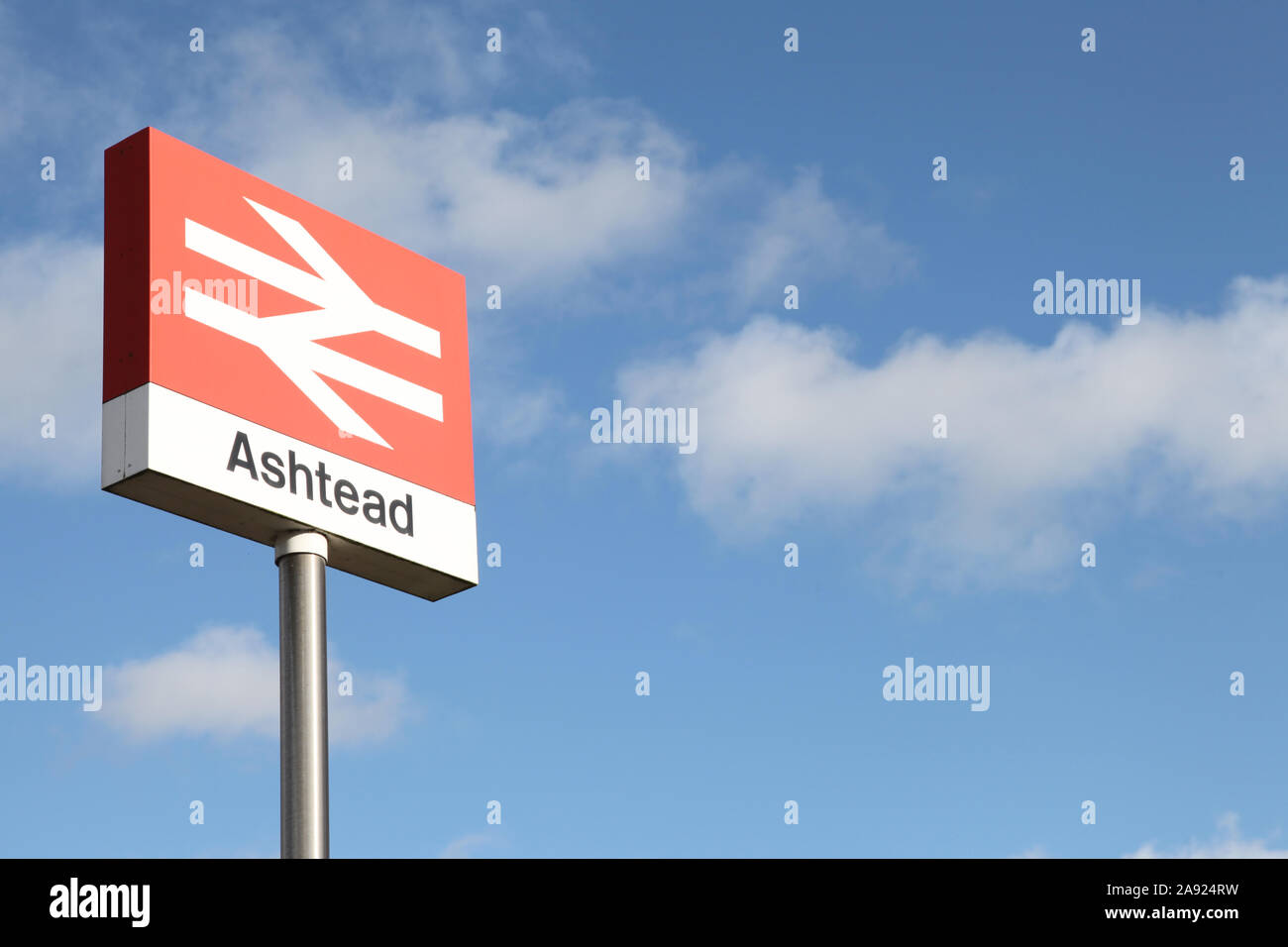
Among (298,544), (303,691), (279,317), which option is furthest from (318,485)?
(303,691)

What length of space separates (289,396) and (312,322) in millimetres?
896

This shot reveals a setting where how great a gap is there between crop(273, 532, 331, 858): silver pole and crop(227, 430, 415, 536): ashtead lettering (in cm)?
38

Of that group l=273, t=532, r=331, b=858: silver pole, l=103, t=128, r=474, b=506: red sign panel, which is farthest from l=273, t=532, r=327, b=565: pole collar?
l=103, t=128, r=474, b=506: red sign panel

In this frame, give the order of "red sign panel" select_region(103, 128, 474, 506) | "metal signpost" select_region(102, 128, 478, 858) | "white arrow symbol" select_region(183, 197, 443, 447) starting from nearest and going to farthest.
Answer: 1. "metal signpost" select_region(102, 128, 478, 858)
2. "red sign panel" select_region(103, 128, 474, 506)
3. "white arrow symbol" select_region(183, 197, 443, 447)

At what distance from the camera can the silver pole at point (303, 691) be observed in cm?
1488

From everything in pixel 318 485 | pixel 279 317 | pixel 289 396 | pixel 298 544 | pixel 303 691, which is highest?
pixel 279 317

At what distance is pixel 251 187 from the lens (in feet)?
55.6

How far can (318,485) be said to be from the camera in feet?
53.7

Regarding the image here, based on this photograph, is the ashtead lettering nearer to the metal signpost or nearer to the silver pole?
the metal signpost

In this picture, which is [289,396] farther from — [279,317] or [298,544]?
[298,544]

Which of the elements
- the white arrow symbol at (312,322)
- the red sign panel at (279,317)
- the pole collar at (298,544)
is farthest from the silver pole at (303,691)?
the white arrow symbol at (312,322)

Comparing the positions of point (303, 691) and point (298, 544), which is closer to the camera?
point (303, 691)

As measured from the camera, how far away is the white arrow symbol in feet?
53.2
